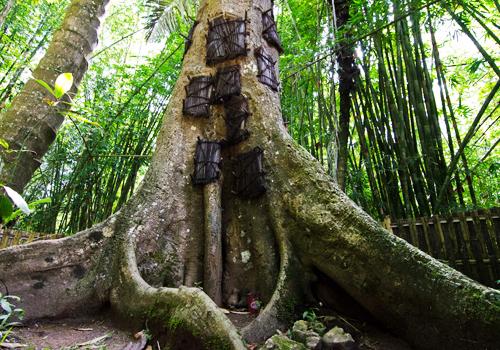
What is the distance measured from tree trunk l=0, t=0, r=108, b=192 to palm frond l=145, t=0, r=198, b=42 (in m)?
2.41

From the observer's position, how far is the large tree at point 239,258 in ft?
5.22

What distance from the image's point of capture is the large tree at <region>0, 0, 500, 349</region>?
5.22 feet

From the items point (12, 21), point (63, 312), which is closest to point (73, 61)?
point (63, 312)

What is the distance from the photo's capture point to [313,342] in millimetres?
1545

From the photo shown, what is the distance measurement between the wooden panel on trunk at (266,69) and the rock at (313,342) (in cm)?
213

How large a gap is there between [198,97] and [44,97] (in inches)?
44.4

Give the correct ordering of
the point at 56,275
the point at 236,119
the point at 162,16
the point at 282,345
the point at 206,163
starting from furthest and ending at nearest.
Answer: the point at 162,16 → the point at 236,119 → the point at 206,163 → the point at 56,275 → the point at 282,345

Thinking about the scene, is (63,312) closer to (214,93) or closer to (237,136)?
(237,136)

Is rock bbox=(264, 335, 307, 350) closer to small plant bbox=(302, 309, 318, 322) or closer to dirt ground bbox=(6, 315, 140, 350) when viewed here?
small plant bbox=(302, 309, 318, 322)

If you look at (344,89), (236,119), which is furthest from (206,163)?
(344,89)

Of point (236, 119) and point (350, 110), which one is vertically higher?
point (350, 110)

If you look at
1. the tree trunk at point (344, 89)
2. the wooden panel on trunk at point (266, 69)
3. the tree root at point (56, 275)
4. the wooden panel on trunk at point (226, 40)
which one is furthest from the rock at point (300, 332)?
the tree trunk at point (344, 89)

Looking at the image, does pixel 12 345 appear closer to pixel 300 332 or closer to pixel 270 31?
pixel 300 332

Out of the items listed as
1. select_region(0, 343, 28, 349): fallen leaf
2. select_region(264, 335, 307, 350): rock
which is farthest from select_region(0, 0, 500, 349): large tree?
select_region(0, 343, 28, 349): fallen leaf
